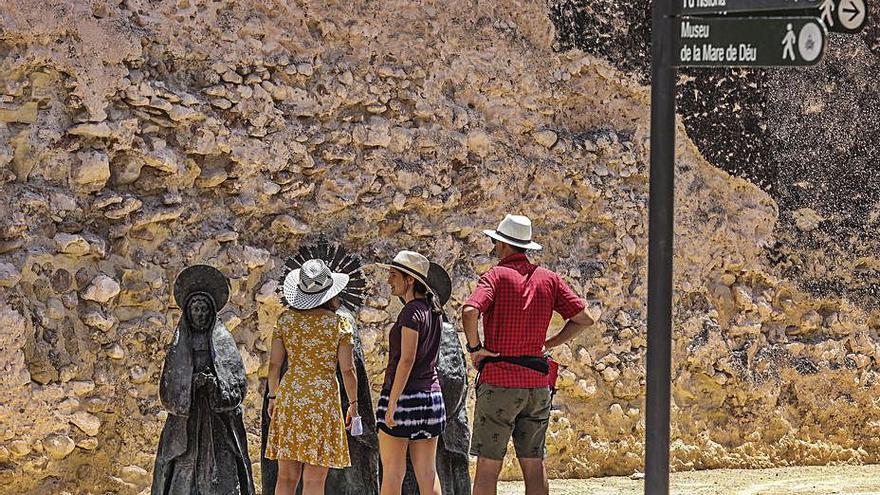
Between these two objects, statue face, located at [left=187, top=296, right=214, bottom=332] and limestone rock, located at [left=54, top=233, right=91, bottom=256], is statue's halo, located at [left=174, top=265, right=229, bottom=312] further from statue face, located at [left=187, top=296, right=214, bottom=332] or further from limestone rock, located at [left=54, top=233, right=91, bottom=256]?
limestone rock, located at [left=54, top=233, right=91, bottom=256]

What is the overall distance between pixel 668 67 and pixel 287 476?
301cm

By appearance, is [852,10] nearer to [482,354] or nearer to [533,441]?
[482,354]

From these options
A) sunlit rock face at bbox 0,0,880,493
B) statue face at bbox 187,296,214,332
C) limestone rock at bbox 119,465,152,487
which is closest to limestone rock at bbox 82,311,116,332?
sunlit rock face at bbox 0,0,880,493

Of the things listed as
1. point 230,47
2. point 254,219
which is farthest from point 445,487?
point 230,47

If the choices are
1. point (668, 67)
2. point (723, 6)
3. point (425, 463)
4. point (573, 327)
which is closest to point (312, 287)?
point (425, 463)

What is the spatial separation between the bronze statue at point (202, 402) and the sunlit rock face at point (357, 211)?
43.1 inches

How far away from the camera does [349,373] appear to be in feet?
20.4

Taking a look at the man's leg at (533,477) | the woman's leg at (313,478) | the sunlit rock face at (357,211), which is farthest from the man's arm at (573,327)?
the sunlit rock face at (357,211)

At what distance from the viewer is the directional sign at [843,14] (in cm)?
416

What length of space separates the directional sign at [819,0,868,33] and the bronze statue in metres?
3.48

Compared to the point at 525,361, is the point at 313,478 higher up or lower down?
lower down

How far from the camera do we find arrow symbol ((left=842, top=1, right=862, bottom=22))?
4.25 metres

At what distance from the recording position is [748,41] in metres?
4.17

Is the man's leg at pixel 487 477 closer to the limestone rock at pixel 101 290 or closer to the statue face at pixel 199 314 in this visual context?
the statue face at pixel 199 314
